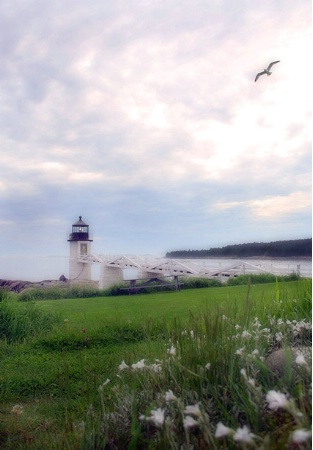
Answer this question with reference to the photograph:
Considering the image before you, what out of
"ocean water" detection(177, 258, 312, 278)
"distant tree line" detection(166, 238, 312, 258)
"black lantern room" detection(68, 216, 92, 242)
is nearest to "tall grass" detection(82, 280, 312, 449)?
"distant tree line" detection(166, 238, 312, 258)

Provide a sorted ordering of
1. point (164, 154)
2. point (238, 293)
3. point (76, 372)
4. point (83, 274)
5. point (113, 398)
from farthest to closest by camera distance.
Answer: point (83, 274), point (238, 293), point (164, 154), point (76, 372), point (113, 398)

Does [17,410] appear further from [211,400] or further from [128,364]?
[211,400]

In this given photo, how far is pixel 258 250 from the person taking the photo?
14.8 ft

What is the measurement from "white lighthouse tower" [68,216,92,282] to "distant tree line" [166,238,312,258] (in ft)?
3.92

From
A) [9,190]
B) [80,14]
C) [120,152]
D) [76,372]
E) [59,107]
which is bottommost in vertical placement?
[76,372]

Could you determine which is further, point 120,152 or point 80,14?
point 120,152

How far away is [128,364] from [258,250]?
8.67 ft

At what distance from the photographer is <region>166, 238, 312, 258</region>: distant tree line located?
4.06m

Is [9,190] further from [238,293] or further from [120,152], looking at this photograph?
[238,293]

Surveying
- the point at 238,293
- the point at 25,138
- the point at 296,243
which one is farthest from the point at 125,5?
the point at 238,293

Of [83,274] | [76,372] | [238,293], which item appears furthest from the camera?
[83,274]

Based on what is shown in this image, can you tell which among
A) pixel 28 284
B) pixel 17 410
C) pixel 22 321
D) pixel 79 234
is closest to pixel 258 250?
pixel 79 234

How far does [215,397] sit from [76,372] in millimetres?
2148

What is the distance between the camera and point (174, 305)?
4938 millimetres
